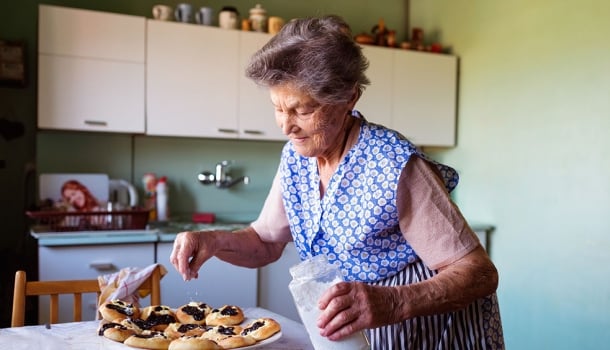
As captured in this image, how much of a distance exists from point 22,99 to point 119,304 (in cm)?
176

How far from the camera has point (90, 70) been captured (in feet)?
8.30

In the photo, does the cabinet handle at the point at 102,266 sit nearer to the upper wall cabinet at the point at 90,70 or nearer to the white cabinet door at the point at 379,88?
the upper wall cabinet at the point at 90,70

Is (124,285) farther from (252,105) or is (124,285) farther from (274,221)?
(252,105)

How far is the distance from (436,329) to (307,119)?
51cm

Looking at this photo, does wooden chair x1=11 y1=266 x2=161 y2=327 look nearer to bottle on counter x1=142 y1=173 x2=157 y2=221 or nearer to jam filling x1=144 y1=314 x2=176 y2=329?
jam filling x1=144 y1=314 x2=176 y2=329

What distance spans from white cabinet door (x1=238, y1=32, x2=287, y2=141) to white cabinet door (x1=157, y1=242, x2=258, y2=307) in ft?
2.28

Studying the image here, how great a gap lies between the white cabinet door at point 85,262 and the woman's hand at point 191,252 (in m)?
1.15

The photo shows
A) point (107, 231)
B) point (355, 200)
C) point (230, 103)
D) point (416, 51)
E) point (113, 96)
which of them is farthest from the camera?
point (416, 51)

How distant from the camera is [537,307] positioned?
8.63 feet

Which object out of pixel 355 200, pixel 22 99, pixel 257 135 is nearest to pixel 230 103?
pixel 257 135

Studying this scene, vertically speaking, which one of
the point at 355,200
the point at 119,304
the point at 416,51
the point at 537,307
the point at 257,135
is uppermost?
the point at 416,51

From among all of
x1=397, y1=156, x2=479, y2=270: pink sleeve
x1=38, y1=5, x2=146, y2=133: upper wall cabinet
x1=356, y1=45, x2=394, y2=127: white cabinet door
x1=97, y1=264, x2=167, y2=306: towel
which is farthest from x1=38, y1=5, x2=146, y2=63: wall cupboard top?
x1=397, y1=156, x2=479, y2=270: pink sleeve

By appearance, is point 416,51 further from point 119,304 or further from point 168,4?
point 119,304

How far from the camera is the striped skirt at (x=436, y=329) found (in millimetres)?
1129
